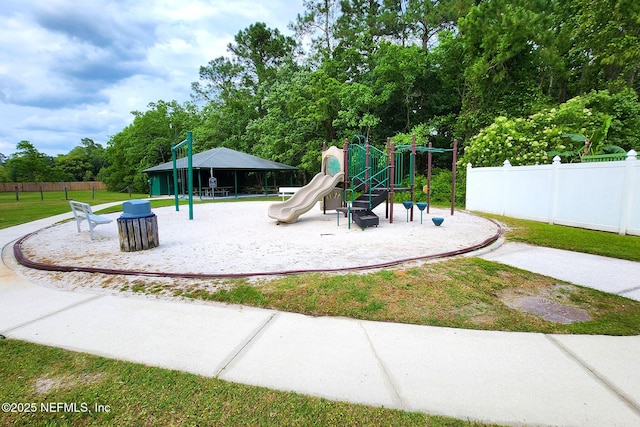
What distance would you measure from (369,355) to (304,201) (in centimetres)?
760

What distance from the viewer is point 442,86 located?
71.7ft

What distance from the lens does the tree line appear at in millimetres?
13703

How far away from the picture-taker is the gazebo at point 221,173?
2089 cm

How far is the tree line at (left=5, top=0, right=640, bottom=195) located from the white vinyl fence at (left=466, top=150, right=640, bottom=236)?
2565 millimetres

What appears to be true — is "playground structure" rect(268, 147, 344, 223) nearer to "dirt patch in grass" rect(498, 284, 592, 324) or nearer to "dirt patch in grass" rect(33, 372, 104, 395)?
"dirt patch in grass" rect(498, 284, 592, 324)

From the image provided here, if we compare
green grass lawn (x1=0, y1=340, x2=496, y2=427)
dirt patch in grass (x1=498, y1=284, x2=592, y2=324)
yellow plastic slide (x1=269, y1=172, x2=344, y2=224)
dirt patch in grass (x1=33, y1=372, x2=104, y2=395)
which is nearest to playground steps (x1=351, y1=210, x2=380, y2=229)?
yellow plastic slide (x1=269, y1=172, x2=344, y2=224)

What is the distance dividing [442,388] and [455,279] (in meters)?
2.28

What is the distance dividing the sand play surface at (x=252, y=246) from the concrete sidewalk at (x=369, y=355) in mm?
1357

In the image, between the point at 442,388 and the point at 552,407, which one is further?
the point at 442,388

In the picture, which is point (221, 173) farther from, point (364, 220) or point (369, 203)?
point (364, 220)

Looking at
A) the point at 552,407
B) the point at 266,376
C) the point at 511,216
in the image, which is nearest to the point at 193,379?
the point at 266,376

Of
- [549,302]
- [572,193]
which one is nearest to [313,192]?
[572,193]

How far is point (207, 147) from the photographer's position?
30703mm

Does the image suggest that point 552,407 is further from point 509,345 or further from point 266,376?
point 266,376
